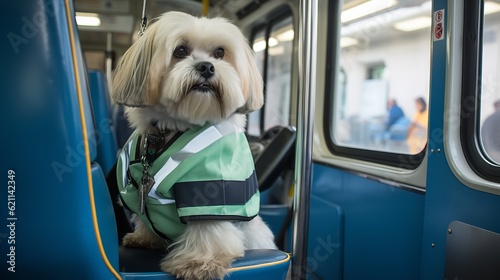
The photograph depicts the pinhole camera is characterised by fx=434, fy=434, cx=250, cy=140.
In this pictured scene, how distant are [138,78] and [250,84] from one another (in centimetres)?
41

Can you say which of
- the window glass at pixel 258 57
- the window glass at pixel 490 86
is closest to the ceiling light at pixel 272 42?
the window glass at pixel 258 57

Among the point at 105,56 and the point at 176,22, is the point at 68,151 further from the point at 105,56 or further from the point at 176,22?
the point at 105,56

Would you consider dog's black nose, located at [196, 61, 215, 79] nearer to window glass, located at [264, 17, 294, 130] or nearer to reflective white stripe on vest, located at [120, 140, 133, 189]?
reflective white stripe on vest, located at [120, 140, 133, 189]

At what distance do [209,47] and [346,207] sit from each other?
144cm

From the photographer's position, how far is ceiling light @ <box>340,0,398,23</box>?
3.04 metres

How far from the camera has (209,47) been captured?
1555mm

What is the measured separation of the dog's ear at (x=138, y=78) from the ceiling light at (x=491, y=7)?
50.5 inches

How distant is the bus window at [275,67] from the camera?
397cm

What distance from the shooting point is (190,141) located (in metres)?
1.41

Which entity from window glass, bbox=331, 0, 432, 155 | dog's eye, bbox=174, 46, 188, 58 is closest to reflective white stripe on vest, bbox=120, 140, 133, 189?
dog's eye, bbox=174, 46, 188, 58

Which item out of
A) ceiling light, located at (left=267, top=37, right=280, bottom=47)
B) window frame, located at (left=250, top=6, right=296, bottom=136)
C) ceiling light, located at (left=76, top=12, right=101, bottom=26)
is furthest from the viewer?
ceiling light, located at (left=76, top=12, right=101, bottom=26)

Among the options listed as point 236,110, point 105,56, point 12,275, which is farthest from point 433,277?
point 105,56

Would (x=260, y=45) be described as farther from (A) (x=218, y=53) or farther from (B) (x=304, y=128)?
(B) (x=304, y=128)

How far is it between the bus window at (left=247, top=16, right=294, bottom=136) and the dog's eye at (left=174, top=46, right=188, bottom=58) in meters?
2.35
